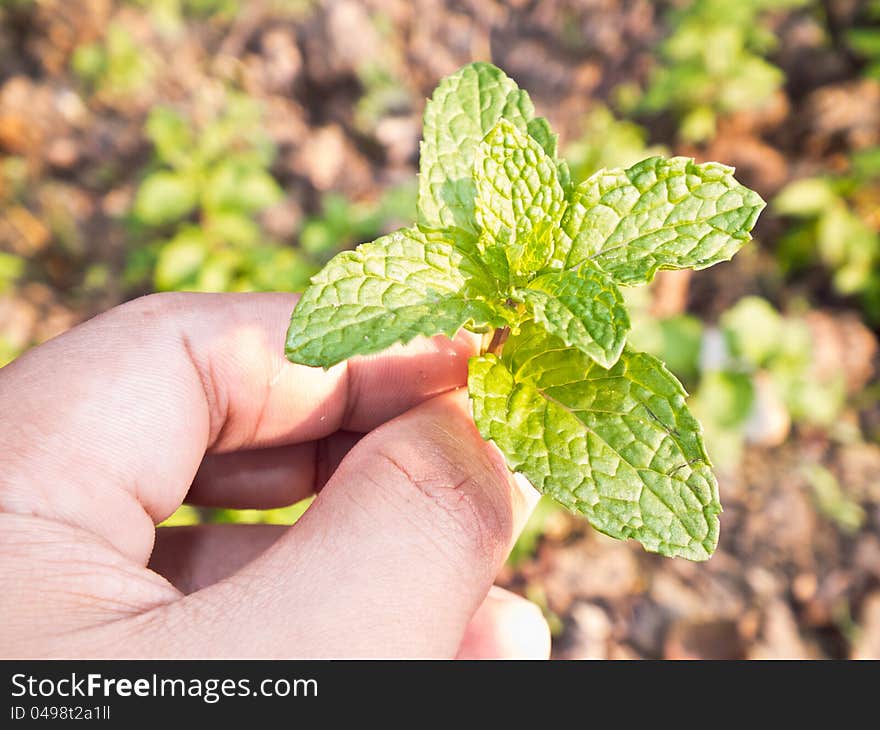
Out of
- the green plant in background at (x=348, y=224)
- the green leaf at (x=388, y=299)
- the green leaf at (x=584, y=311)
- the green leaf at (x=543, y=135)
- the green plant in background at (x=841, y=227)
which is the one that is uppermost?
the green leaf at (x=543, y=135)

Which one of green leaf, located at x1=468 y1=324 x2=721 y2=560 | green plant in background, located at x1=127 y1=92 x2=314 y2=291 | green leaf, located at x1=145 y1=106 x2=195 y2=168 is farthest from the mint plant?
green leaf, located at x1=145 y1=106 x2=195 y2=168

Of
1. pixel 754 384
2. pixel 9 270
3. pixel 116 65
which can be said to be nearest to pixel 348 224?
pixel 9 270

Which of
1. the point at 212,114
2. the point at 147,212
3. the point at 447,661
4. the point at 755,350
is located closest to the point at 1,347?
the point at 147,212

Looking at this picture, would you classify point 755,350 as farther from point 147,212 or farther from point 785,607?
point 147,212

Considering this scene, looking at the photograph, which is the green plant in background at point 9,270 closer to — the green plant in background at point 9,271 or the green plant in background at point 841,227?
the green plant in background at point 9,271

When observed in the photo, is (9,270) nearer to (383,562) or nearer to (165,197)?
(165,197)

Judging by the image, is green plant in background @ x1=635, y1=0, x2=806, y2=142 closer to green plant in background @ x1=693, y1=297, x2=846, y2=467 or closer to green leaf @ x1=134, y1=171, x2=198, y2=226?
green plant in background @ x1=693, y1=297, x2=846, y2=467

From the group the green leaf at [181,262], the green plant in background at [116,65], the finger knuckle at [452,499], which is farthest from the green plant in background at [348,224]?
the finger knuckle at [452,499]
